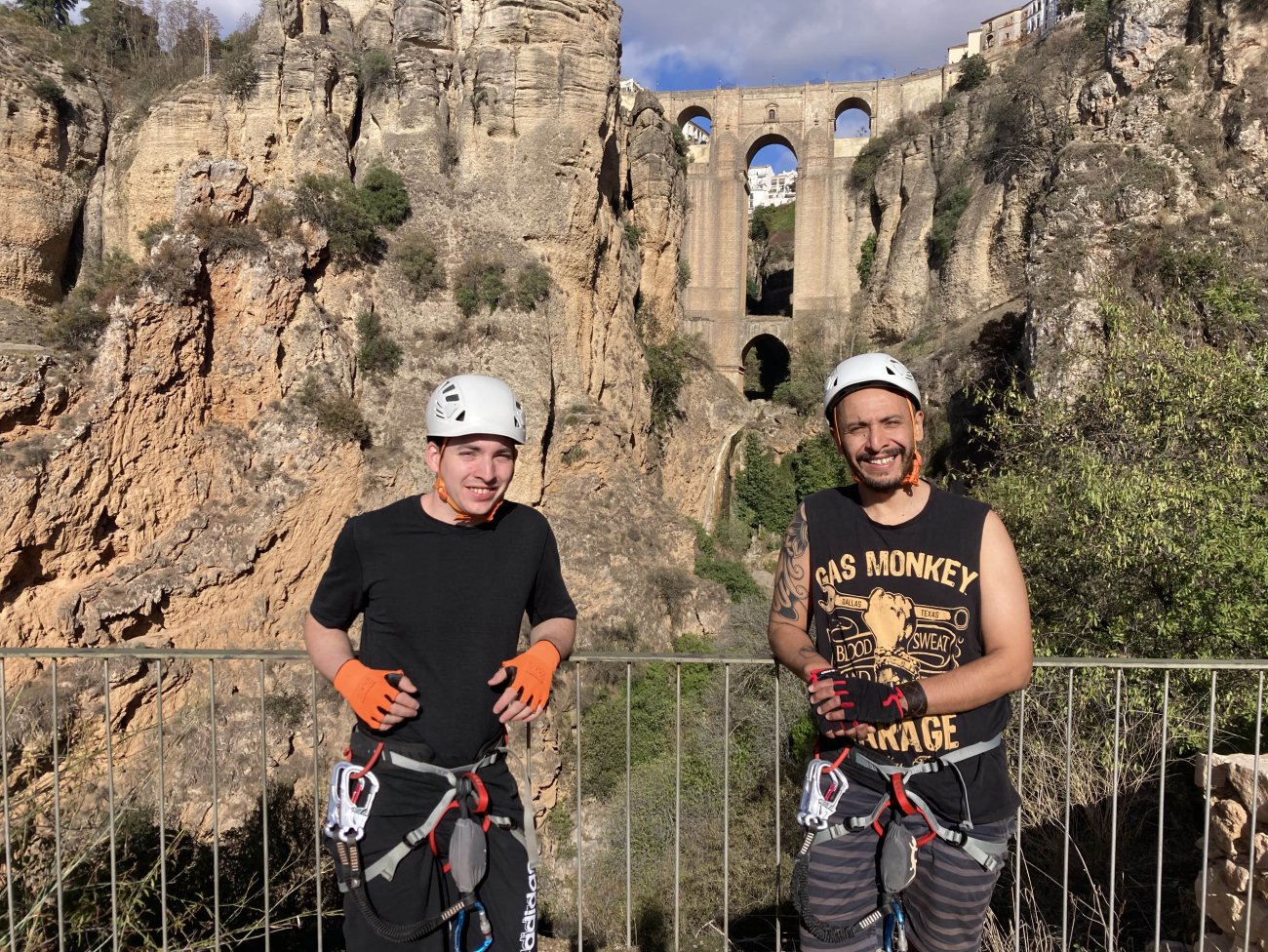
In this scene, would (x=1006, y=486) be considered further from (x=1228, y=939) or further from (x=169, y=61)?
(x=169, y=61)

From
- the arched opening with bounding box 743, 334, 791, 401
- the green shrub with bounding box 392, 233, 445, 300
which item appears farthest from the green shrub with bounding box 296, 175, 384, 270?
the arched opening with bounding box 743, 334, 791, 401

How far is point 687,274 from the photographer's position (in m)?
34.7

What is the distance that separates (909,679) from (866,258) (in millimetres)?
36072

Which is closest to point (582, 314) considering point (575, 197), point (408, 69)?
point (575, 197)

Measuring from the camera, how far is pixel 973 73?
34.7 meters

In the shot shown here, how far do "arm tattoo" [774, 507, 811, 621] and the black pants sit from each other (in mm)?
1050

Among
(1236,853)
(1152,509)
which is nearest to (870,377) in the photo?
(1236,853)

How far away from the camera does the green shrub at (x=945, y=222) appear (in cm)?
3125

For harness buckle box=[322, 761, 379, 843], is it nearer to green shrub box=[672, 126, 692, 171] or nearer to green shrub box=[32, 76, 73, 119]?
green shrub box=[32, 76, 73, 119]

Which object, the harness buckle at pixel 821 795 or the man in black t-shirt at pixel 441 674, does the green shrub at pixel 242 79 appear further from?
the harness buckle at pixel 821 795

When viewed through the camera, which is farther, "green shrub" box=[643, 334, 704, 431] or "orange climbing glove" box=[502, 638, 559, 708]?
"green shrub" box=[643, 334, 704, 431]

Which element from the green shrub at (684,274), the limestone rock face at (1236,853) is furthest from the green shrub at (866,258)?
the limestone rock face at (1236,853)

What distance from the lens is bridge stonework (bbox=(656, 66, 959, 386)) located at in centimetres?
3544

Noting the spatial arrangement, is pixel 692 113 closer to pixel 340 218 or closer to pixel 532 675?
pixel 340 218
